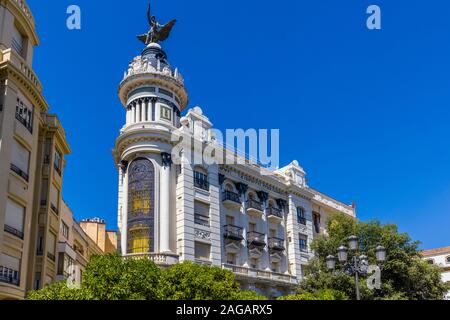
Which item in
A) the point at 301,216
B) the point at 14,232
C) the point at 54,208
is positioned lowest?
the point at 14,232

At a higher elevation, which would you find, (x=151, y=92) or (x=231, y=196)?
(x=151, y=92)

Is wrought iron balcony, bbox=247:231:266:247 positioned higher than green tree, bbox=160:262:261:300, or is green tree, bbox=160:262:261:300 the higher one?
wrought iron balcony, bbox=247:231:266:247

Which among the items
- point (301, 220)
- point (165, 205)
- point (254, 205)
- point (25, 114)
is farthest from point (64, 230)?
point (301, 220)

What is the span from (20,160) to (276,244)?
19.7 meters

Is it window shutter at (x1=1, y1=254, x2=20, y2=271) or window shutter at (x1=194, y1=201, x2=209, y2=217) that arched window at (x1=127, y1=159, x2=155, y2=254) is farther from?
window shutter at (x1=1, y1=254, x2=20, y2=271)

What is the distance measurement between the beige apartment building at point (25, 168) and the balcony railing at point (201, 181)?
321 inches

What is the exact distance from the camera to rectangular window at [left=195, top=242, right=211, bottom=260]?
2910 centimetres

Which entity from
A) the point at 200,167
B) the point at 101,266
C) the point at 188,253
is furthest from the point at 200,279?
the point at 200,167

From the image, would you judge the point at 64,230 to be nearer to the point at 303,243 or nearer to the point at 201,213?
the point at 201,213

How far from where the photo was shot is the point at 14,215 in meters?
20.1

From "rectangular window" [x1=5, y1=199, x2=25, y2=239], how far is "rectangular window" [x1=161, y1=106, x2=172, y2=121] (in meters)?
12.5

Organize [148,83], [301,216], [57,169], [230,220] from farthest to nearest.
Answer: [301,216] → [230,220] → [148,83] → [57,169]

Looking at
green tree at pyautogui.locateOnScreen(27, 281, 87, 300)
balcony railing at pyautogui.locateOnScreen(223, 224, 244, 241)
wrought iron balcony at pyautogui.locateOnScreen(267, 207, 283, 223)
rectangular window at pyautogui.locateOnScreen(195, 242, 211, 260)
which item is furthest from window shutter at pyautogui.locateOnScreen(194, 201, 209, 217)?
green tree at pyautogui.locateOnScreen(27, 281, 87, 300)

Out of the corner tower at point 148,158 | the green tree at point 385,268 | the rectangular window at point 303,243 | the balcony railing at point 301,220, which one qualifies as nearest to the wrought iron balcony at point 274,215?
the balcony railing at point 301,220
